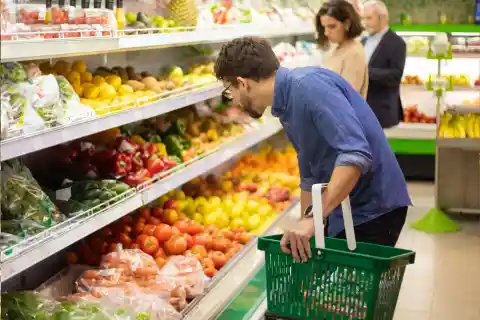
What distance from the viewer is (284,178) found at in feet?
23.1

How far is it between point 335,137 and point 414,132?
23.2ft

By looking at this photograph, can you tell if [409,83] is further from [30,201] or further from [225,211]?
[30,201]

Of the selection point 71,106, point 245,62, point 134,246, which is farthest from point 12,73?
point 134,246

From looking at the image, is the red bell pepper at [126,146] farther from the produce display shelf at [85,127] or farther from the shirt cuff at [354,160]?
the shirt cuff at [354,160]

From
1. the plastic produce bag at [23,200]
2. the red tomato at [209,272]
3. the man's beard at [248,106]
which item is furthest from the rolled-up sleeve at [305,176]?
the red tomato at [209,272]

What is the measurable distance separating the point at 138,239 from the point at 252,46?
6.66 ft

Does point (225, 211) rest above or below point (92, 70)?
below

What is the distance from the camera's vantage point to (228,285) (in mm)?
4441

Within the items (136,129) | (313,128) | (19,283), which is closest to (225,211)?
(136,129)

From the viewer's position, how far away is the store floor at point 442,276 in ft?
16.8

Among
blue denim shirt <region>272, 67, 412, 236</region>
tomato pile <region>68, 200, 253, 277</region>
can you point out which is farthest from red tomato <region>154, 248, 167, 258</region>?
blue denim shirt <region>272, 67, 412, 236</region>

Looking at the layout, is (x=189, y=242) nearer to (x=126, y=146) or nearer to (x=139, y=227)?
(x=139, y=227)

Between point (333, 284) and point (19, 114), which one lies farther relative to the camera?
point (19, 114)

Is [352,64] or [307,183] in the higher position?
[352,64]
